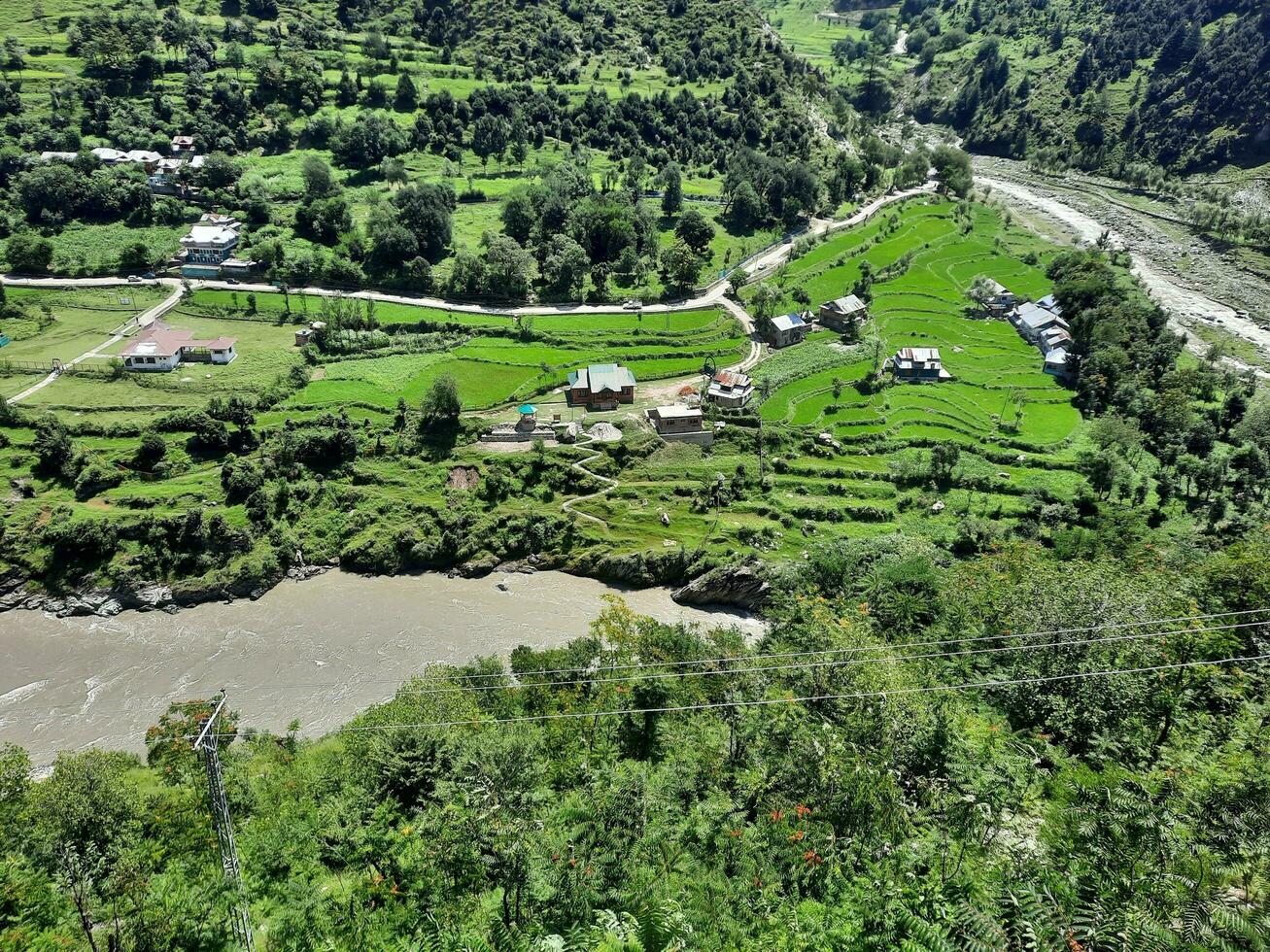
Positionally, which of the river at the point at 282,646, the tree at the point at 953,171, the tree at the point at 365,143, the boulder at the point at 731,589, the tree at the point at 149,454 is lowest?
the river at the point at 282,646

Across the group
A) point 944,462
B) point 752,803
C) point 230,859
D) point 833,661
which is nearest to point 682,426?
point 944,462

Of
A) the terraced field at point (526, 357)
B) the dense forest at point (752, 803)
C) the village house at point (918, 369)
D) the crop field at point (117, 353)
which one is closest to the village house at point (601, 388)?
the terraced field at point (526, 357)

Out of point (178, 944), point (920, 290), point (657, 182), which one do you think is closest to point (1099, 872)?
point (178, 944)

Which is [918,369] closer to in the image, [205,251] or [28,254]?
[205,251]

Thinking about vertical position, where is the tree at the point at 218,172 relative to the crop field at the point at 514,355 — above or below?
above

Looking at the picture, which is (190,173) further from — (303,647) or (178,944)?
(178,944)

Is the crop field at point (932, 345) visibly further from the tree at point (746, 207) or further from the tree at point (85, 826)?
the tree at point (85, 826)

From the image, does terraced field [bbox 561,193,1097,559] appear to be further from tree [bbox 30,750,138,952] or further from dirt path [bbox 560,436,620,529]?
tree [bbox 30,750,138,952]
